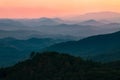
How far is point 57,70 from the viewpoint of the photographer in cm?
5191

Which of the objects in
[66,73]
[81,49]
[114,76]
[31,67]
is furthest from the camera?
[81,49]

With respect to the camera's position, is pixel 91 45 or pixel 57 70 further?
pixel 91 45

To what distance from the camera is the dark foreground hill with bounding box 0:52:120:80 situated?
47.3 meters

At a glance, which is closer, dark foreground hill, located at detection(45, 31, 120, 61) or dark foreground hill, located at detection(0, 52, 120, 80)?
dark foreground hill, located at detection(0, 52, 120, 80)

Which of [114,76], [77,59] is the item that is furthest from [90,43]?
[114,76]

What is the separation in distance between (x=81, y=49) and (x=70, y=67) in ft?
319

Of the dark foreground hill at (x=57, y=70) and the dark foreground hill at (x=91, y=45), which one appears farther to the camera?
the dark foreground hill at (x=91, y=45)

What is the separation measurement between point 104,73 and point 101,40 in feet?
342

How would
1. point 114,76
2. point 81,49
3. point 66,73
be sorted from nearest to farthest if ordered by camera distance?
point 114,76, point 66,73, point 81,49

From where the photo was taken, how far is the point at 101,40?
15175 cm

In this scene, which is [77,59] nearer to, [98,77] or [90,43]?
[98,77]

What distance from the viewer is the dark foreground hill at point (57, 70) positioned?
47344 millimetres

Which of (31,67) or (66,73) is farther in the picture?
(31,67)

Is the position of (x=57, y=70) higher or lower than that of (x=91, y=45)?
higher
